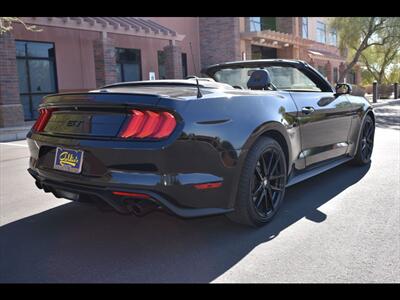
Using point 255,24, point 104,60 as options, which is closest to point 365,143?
point 104,60

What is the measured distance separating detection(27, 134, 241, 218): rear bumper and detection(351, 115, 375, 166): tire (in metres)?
3.23

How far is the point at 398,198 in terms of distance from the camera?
176 inches

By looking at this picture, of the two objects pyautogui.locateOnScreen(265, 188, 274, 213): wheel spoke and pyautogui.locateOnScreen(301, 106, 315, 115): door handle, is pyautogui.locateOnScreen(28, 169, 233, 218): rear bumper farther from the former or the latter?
pyautogui.locateOnScreen(301, 106, 315, 115): door handle

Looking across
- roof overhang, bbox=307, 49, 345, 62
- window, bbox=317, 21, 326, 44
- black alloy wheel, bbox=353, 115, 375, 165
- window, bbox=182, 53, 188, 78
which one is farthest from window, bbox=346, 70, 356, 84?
black alloy wheel, bbox=353, 115, 375, 165

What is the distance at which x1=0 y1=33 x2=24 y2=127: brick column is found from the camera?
41.3 feet

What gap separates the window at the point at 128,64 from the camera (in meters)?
18.0

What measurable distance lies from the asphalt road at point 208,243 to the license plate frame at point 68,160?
0.61 metres

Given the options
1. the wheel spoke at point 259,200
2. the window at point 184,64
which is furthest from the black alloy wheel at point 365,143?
the window at point 184,64

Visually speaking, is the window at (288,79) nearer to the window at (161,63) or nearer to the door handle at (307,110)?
the door handle at (307,110)

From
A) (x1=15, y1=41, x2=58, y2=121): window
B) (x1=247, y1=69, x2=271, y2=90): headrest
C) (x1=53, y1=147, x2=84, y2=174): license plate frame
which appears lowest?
(x1=53, y1=147, x2=84, y2=174): license plate frame

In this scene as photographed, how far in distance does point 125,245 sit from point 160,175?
0.74m

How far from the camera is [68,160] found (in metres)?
3.29

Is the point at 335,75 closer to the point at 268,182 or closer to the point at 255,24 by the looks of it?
the point at 255,24
